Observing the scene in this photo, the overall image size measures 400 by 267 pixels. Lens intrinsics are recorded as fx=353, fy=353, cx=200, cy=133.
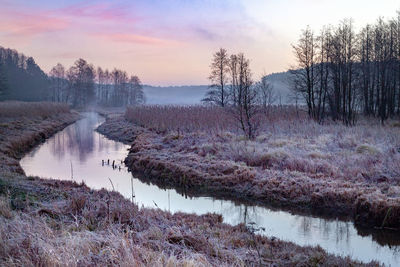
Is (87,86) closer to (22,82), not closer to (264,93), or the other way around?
(22,82)

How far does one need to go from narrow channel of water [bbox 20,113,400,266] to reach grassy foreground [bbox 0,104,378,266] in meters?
0.80

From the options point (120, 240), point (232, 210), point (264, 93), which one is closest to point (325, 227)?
point (232, 210)

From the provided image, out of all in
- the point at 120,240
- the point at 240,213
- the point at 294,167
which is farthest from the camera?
the point at 294,167

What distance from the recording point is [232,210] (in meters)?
9.70

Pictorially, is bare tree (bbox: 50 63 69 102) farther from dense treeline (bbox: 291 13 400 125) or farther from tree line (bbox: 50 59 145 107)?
dense treeline (bbox: 291 13 400 125)

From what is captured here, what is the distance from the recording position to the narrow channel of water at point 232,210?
23.2 ft

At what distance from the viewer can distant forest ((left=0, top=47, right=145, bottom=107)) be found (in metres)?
69.8

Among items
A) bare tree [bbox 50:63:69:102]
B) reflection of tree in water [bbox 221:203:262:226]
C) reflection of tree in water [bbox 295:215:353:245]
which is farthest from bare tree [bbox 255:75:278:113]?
bare tree [bbox 50:63:69:102]

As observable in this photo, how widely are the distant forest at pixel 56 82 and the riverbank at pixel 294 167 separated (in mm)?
50943

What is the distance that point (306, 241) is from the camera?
729 cm

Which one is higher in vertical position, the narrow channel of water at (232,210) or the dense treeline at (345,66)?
the dense treeline at (345,66)

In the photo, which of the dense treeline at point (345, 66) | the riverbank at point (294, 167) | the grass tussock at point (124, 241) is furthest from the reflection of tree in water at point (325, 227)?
the dense treeline at point (345, 66)

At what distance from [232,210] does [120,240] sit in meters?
5.74

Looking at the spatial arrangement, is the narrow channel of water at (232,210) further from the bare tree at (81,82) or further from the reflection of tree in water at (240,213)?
the bare tree at (81,82)
